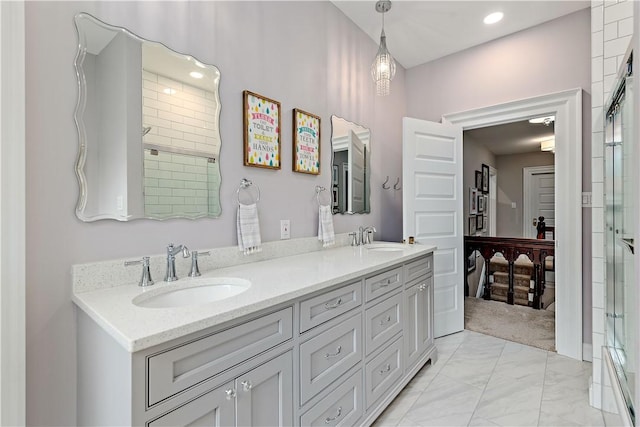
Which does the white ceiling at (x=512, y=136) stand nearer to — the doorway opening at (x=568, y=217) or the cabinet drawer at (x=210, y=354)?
the doorway opening at (x=568, y=217)

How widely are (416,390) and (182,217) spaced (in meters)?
1.80

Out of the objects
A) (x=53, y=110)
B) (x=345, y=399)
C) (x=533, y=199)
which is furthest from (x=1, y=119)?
(x=533, y=199)

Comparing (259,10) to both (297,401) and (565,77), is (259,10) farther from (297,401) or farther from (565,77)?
(565,77)

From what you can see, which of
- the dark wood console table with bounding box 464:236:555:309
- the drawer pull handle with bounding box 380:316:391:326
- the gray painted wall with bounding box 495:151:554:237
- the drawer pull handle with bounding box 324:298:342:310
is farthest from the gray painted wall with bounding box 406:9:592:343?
the gray painted wall with bounding box 495:151:554:237

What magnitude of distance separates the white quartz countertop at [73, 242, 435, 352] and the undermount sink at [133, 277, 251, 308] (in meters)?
0.02

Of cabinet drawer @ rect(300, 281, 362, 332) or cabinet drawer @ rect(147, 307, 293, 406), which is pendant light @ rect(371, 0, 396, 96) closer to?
cabinet drawer @ rect(300, 281, 362, 332)

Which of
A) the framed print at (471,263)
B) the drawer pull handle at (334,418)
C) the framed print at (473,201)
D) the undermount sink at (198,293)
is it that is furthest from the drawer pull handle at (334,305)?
the framed print at (473,201)

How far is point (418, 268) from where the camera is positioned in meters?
2.14

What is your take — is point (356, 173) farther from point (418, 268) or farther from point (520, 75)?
point (520, 75)

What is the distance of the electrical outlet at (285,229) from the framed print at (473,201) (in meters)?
4.08

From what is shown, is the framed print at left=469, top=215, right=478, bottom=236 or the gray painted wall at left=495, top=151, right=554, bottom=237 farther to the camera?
the gray painted wall at left=495, top=151, right=554, bottom=237

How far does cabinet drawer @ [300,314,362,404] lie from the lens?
1237 mm

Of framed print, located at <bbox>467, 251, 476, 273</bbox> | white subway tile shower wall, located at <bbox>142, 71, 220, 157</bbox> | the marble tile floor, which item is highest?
white subway tile shower wall, located at <bbox>142, 71, 220, 157</bbox>

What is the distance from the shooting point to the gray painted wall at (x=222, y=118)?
110cm
